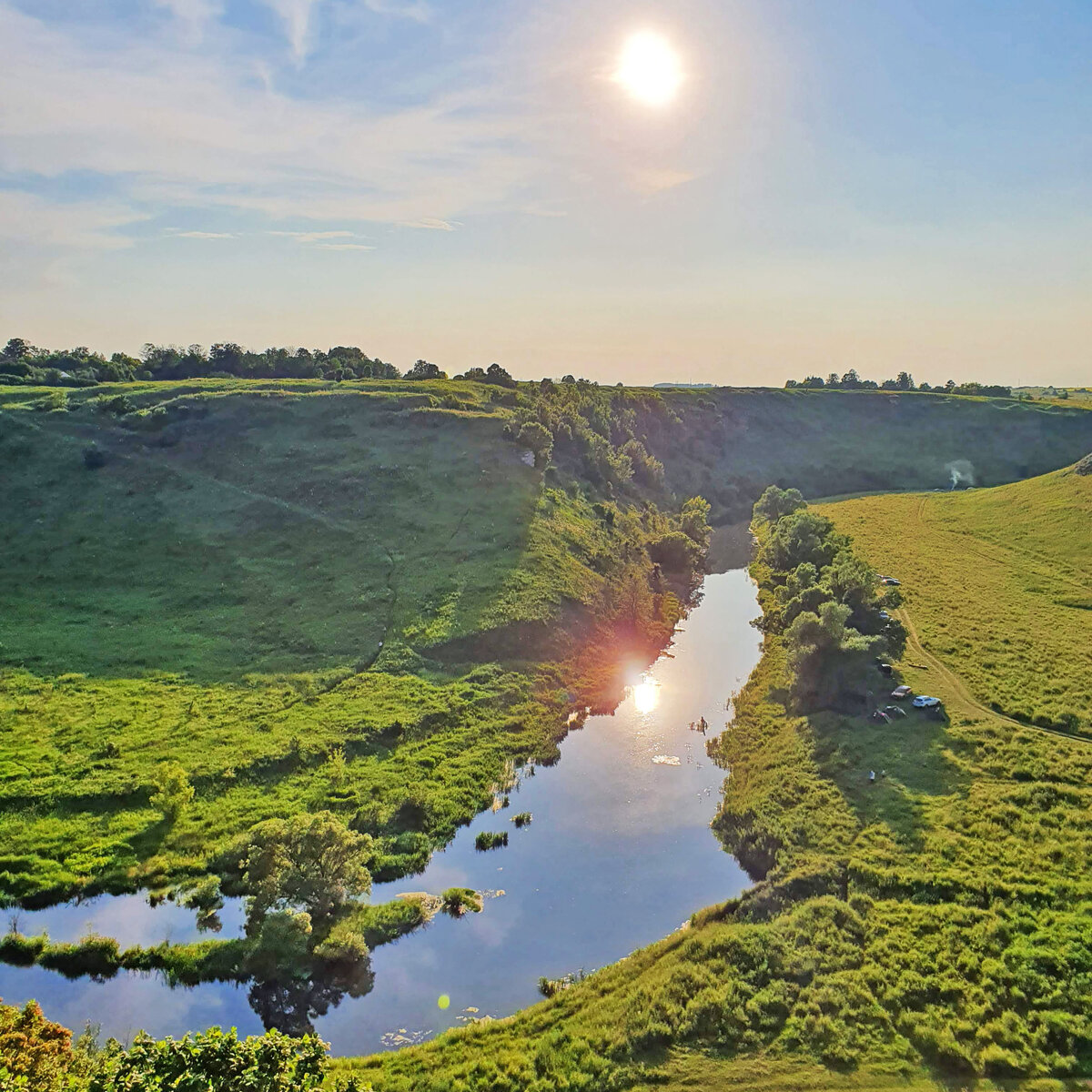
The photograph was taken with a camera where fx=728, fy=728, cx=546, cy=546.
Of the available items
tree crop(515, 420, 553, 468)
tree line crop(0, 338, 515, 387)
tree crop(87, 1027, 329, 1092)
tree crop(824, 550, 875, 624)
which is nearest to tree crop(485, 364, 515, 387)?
tree line crop(0, 338, 515, 387)

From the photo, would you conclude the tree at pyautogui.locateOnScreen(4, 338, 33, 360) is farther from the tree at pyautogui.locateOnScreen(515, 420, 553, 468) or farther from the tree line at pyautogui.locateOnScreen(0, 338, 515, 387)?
the tree at pyautogui.locateOnScreen(515, 420, 553, 468)

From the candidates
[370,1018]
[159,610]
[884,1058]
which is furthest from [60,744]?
[884,1058]

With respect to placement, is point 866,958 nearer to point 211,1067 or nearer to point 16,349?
point 211,1067

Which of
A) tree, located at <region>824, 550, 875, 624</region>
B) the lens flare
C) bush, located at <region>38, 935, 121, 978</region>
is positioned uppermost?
tree, located at <region>824, 550, 875, 624</region>

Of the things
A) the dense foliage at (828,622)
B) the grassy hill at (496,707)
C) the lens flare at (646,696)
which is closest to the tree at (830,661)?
the dense foliage at (828,622)

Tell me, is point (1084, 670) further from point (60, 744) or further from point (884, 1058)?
point (60, 744)

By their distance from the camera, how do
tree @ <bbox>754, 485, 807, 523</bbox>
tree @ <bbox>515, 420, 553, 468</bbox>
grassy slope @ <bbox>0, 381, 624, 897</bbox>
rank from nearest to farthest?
grassy slope @ <bbox>0, 381, 624, 897</bbox> → tree @ <bbox>515, 420, 553, 468</bbox> → tree @ <bbox>754, 485, 807, 523</bbox>
